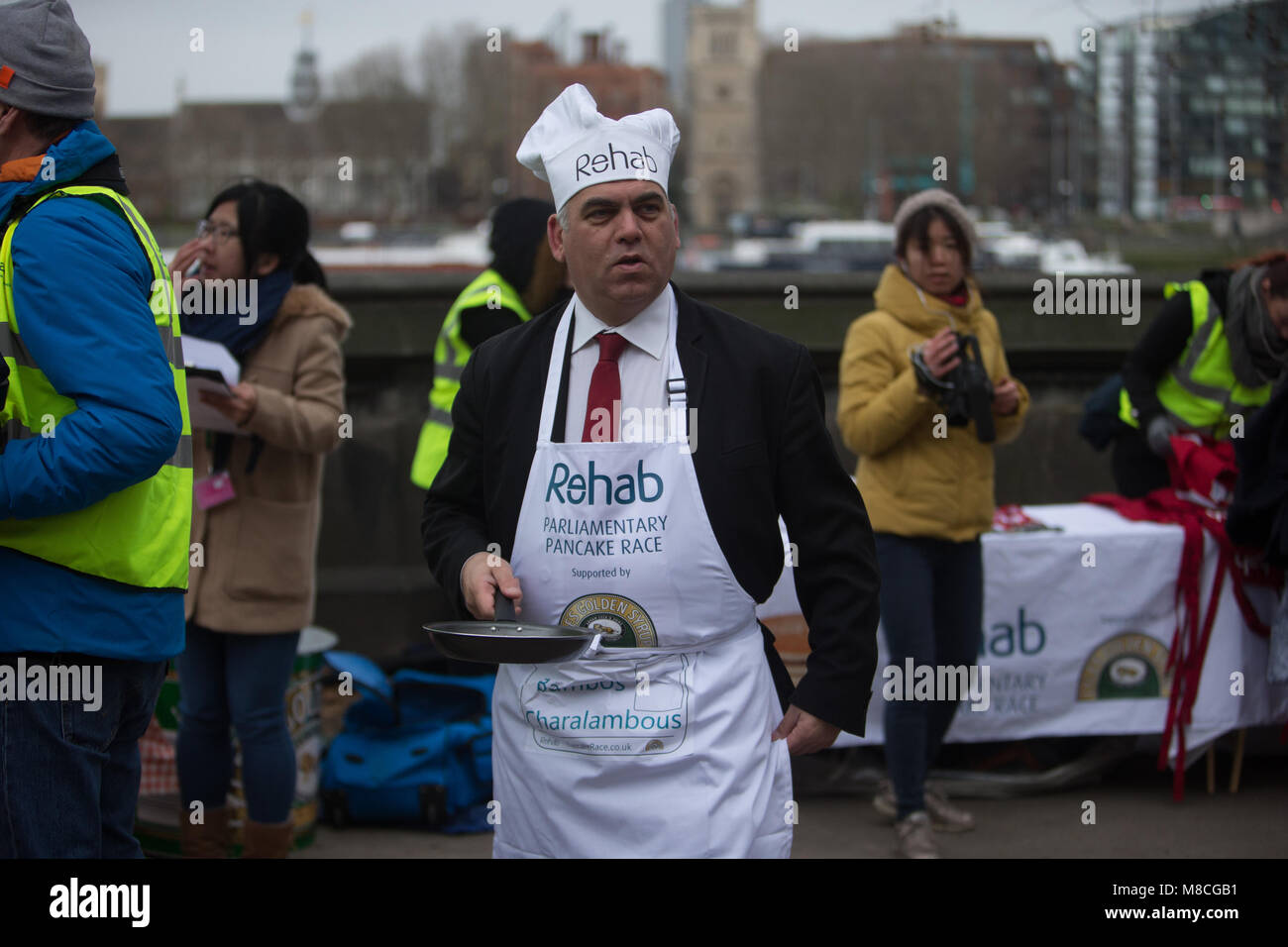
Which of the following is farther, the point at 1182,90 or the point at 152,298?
the point at 1182,90

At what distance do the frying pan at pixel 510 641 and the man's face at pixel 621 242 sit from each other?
65 centimetres

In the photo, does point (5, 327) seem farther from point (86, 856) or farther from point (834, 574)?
point (834, 574)

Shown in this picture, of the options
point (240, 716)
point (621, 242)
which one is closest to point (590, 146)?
point (621, 242)

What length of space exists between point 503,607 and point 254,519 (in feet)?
Result: 6.88

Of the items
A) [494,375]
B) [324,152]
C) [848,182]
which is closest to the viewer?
[494,375]

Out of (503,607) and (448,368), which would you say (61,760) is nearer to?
(503,607)

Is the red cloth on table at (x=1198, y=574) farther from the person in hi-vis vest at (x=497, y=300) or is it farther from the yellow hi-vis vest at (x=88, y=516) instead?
the yellow hi-vis vest at (x=88, y=516)

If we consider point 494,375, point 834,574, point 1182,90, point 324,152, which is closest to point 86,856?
point 494,375

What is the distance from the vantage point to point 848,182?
279ft

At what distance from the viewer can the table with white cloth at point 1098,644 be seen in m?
5.79

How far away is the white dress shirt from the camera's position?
2.84m

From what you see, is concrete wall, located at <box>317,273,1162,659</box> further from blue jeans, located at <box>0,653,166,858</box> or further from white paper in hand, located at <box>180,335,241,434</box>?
blue jeans, located at <box>0,653,166,858</box>

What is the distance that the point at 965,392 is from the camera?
4.89 m
